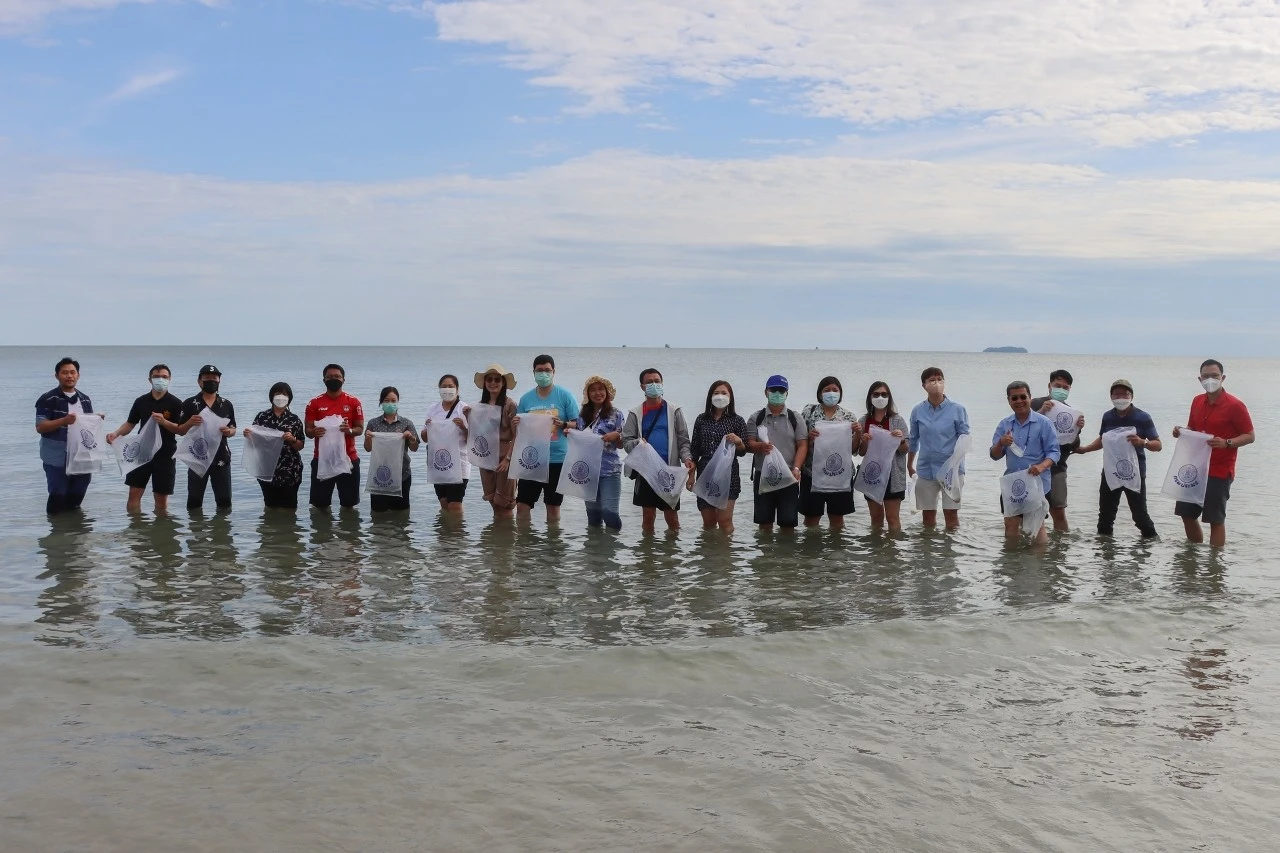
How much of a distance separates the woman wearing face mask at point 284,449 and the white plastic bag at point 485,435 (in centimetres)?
205

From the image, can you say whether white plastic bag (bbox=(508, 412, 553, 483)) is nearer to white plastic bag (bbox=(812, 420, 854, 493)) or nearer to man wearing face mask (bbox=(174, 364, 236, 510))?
white plastic bag (bbox=(812, 420, 854, 493))

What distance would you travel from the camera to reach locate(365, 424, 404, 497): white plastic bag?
1162 centimetres

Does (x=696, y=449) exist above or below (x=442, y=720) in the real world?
above

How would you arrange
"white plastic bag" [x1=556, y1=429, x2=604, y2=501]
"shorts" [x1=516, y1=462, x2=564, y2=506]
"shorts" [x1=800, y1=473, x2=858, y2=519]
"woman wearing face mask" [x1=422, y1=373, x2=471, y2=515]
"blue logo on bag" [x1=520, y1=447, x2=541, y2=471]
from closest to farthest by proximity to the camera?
"white plastic bag" [x1=556, y1=429, x2=604, y2=501] < "shorts" [x1=800, y1=473, x2=858, y2=519] < "blue logo on bag" [x1=520, y1=447, x2=541, y2=471] < "shorts" [x1=516, y1=462, x2=564, y2=506] < "woman wearing face mask" [x1=422, y1=373, x2=471, y2=515]

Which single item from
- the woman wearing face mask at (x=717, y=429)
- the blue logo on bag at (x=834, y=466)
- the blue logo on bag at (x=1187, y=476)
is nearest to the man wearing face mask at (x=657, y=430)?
the woman wearing face mask at (x=717, y=429)

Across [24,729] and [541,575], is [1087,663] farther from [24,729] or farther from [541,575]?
[24,729]

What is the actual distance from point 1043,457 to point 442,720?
7.06m

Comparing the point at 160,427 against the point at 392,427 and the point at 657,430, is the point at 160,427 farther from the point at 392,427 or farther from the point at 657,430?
the point at 657,430

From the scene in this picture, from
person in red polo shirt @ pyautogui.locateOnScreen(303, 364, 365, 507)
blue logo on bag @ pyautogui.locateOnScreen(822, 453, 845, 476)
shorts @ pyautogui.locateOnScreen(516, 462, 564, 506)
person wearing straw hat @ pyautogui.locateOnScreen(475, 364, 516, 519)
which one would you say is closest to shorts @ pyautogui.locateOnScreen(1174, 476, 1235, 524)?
blue logo on bag @ pyautogui.locateOnScreen(822, 453, 845, 476)

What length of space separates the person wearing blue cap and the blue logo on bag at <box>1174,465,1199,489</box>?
3912mm

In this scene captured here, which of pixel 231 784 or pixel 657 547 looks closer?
pixel 231 784

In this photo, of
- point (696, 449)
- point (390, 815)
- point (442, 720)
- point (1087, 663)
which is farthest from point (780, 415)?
point (390, 815)

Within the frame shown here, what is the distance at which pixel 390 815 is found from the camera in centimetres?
463

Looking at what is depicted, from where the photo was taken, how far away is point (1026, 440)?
33.7 feet
